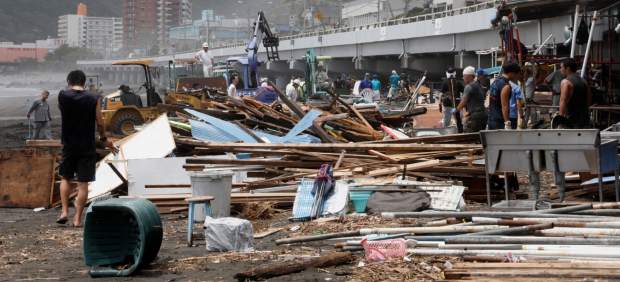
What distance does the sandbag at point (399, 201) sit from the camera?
390 inches

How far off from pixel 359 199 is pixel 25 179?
5.13m

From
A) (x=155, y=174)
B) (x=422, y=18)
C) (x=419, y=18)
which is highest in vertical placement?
(x=422, y=18)

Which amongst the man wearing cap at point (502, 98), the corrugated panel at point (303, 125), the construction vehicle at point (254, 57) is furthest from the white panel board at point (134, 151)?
the construction vehicle at point (254, 57)

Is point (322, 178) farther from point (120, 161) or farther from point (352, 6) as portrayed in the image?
point (352, 6)

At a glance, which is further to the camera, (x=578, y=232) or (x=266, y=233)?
(x=266, y=233)

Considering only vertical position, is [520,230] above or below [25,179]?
below

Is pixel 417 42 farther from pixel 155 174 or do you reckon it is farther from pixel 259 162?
pixel 155 174

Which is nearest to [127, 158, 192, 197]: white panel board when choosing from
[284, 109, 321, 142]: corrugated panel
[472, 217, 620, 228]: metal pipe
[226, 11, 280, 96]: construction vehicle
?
[284, 109, 321, 142]: corrugated panel

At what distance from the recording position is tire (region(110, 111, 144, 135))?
88.1 feet

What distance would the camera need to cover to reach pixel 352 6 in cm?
14550

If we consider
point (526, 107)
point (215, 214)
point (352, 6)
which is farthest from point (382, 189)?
point (352, 6)

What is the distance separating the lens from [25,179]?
13016mm

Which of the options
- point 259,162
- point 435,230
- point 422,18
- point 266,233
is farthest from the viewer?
point 422,18

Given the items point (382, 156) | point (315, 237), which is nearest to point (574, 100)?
point (382, 156)
